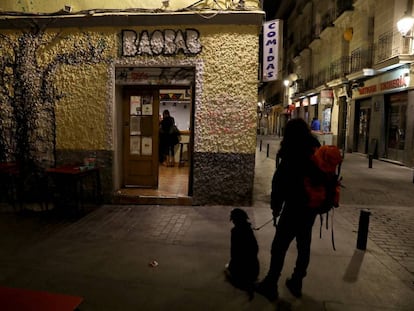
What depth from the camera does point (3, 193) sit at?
725 centimetres

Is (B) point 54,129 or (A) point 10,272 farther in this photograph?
(B) point 54,129

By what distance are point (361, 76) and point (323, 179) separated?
55.9 ft

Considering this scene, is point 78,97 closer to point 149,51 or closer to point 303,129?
point 149,51

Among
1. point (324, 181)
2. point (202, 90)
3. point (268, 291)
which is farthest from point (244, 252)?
point (202, 90)

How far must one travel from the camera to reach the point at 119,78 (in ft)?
23.0

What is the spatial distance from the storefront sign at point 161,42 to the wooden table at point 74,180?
245 centimetres

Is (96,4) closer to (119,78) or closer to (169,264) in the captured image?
(119,78)

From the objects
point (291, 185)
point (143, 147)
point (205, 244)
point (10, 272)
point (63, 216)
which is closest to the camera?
point (291, 185)

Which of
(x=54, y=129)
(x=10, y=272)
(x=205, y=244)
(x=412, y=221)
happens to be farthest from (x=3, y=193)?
(x=412, y=221)

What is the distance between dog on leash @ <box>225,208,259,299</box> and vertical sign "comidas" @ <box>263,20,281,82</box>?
422 centimetres

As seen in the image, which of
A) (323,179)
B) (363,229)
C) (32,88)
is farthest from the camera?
(32,88)

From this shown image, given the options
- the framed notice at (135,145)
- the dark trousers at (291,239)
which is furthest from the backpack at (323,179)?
the framed notice at (135,145)

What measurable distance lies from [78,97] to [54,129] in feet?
2.88

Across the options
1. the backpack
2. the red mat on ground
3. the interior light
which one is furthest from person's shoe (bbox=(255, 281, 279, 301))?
the interior light
